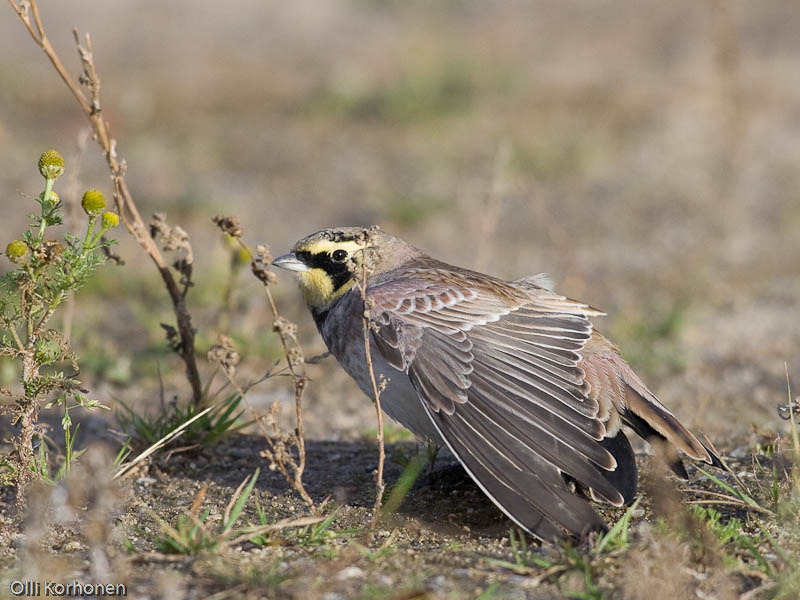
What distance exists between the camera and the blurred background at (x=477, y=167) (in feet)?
25.8

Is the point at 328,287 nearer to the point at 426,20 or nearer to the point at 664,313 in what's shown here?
the point at 664,313

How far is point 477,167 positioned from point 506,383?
826 centimetres

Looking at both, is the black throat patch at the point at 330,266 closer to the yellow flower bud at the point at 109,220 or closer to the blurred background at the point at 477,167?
the blurred background at the point at 477,167

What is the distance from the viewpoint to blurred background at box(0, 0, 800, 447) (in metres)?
7.87

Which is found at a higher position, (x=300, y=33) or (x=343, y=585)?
(x=300, y=33)

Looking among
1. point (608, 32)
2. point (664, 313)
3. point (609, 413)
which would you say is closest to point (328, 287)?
point (609, 413)

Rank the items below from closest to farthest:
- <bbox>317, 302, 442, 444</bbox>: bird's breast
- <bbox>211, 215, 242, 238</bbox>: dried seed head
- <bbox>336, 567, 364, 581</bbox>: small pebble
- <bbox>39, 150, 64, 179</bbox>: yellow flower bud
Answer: <bbox>336, 567, 364, 581</bbox>: small pebble → <bbox>39, 150, 64, 179</bbox>: yellow flower bud → <bbox>211, 215, 242, 238</bbox>: dried seed head → <bbox>317, 302, 442, 444</bbox>: bird's breast

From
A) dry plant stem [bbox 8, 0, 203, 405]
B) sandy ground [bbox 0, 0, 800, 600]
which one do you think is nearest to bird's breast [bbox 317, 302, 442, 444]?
sandy ground [bbox 0, 0, 800, 600]

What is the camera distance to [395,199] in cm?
1126

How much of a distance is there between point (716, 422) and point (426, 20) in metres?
15.5

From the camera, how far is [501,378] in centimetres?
442

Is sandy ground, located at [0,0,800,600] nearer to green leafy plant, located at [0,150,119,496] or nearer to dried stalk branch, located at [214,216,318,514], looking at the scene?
dried stalk branch, located at [214,216,318,514]

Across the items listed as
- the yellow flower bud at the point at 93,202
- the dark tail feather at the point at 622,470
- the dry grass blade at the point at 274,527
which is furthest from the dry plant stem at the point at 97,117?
the dark tail feather at the point at 622,470

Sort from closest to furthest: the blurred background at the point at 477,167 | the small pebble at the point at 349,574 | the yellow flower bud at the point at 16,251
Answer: the small pebble at the point at 349,574
the yellow flower bud at the point at 16,251
the blurred background at the point at 477,167
